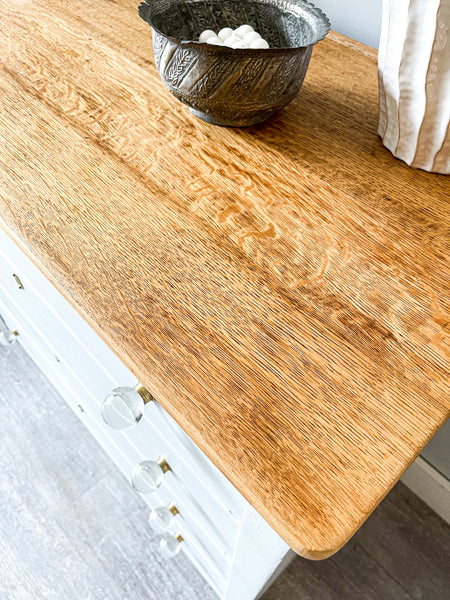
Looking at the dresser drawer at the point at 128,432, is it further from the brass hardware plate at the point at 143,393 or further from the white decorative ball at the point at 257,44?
the white decorative ball at the point at 257,44

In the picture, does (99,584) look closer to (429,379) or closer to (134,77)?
(429,379)

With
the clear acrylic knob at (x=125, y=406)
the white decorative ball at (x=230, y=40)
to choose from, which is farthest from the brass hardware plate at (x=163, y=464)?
the white decorative ball at (x=230, y=40)

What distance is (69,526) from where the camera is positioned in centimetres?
102

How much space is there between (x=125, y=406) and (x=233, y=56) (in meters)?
0.42

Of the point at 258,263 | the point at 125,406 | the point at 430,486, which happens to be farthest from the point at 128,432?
the point at 430,486

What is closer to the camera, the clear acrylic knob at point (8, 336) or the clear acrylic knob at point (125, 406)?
the clear acrylic knob at point (125, 406)

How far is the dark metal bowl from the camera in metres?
0.59

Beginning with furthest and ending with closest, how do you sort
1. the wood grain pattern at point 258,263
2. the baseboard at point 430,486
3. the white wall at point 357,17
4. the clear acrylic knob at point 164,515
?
the baseboard at point 430,486, the white wall at point 357,17, the clear acrylic knob at point 164,515, the wood grain pattern at point 258,263

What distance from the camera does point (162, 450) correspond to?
25.1 inches

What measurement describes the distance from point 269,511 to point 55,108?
61cm

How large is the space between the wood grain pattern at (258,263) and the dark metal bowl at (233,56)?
0.17 feet

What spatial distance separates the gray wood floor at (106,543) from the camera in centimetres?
96

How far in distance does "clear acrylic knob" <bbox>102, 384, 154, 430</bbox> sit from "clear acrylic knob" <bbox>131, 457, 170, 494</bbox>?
4.6 inches

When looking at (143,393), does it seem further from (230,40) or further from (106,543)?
(106,543)
